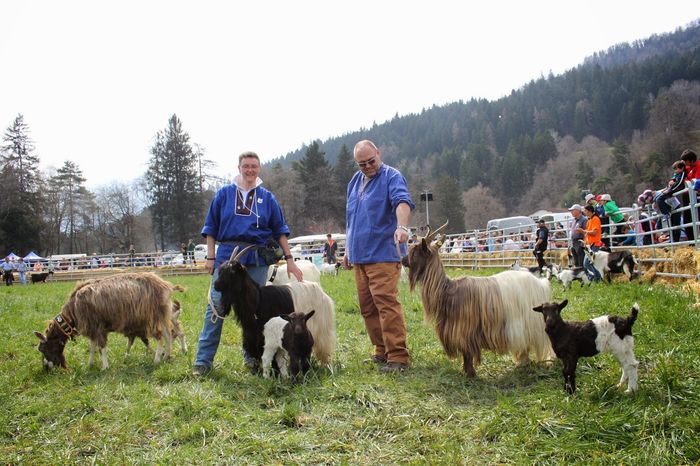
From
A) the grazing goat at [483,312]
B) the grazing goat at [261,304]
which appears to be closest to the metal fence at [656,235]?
the grazing goat at [483,312]

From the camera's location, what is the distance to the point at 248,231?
560 cm

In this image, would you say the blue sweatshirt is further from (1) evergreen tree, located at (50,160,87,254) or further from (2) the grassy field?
(1) evergreen tree, located at (50,160,87,254)

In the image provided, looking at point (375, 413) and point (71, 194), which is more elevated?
point (71, 194)

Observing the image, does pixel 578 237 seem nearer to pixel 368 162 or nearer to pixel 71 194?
pixel 368 162

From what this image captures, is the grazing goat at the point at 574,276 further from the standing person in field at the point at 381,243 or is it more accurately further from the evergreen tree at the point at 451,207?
the evergreen tree at the point at 451,207

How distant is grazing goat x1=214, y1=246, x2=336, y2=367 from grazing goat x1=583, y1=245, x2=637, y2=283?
25.8 ft

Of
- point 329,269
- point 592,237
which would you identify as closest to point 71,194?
point 329,269

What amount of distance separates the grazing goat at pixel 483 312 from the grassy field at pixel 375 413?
0.25 m

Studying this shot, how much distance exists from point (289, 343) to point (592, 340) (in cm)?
275

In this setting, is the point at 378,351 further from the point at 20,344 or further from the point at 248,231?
the point at 20,344

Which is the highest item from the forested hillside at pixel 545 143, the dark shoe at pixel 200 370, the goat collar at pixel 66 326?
the forested hillside at pixel 545 143

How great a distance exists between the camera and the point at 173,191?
56000 mm

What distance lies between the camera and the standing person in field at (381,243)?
17.4 ft

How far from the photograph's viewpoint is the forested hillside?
61.8m
